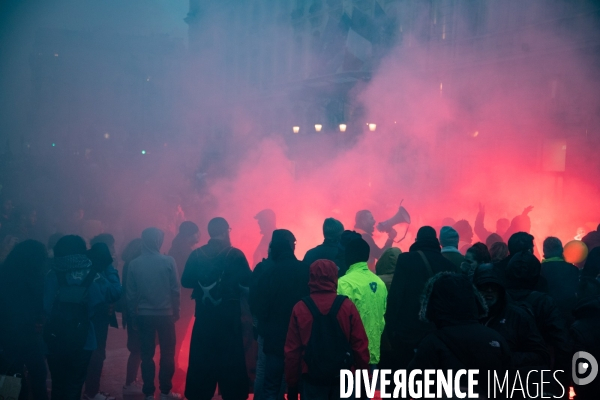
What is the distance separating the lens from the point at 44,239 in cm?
952

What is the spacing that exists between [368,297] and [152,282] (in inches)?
87.7

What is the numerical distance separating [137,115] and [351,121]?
19.8 meters

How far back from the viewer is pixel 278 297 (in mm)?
3775

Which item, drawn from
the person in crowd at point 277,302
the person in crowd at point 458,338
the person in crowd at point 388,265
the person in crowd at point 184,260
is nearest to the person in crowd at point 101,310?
the person in crowd at point 184,260

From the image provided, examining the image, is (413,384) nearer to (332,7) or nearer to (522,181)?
(522,181)

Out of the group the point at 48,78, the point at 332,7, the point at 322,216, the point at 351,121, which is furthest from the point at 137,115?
the point at 322,216

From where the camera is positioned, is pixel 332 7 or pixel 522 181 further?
pixel 332 7

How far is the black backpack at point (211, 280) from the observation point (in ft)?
13.8

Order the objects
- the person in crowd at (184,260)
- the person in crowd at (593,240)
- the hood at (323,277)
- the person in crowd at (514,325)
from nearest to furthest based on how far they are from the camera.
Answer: the person in crowd at (514,325) → the hood at (323,277) → the person in crowd at (593,240) → the person in crowd at (184,260)

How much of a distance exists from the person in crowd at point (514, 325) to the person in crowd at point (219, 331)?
2159 mm

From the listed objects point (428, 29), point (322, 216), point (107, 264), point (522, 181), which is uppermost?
point (428, 29)

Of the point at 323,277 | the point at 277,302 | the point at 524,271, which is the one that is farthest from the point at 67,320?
the point at 524,271

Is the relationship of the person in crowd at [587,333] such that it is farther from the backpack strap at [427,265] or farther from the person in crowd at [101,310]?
the person in crowd at [101,310]

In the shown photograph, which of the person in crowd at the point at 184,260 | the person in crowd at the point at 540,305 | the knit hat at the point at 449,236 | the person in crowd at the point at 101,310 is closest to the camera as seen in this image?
the person in crowd at the point at 540,305
